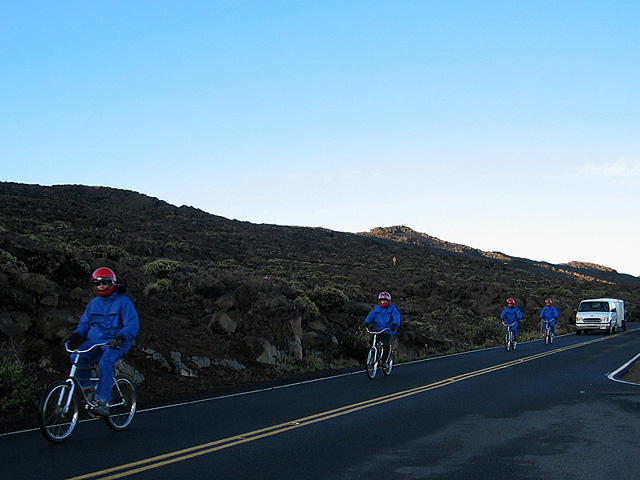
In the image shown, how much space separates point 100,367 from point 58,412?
68 centimetres

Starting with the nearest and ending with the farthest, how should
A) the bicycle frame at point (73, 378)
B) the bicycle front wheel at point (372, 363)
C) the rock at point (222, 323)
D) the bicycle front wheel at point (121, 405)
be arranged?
the bicycle frame at point (73, 378) < the bicycle front wheel at point (121, 405) < the bicycle front wheel at point (372, 363) < the rock at point (222, 323)

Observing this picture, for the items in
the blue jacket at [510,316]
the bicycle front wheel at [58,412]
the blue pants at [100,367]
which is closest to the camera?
the bicycle front wheel at [58,412]

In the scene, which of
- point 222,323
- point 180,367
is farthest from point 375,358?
point 222,323

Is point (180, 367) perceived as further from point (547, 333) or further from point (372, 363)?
point (547, 333)

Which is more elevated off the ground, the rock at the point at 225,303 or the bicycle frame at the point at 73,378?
the rock at the point at 225,303

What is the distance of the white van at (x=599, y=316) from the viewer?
114ft

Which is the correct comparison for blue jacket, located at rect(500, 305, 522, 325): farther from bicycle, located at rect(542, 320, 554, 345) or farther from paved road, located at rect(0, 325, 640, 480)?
paved road, located at rect(0, 325, 640, 480)

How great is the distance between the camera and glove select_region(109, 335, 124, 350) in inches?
300

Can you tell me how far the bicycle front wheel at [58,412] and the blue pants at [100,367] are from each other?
0.30 m

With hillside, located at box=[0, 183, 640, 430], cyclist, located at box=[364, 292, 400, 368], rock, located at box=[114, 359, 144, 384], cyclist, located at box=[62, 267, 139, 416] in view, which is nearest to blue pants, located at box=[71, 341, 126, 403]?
cyclist, located at box=[62, 267, 139, 416]

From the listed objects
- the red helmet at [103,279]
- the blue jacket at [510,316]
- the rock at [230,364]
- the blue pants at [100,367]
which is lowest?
the rock at [230,364]

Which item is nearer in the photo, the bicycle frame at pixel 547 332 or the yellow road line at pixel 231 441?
the yellow road line at pixel 231 441

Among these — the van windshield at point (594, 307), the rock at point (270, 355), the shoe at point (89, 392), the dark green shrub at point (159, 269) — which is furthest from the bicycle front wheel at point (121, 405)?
the van windshield at point (594, 307)

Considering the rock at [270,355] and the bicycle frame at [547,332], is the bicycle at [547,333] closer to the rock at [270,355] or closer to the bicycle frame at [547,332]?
the bicycle frame at [547,332]
